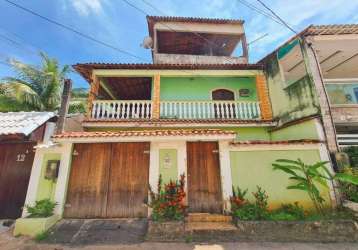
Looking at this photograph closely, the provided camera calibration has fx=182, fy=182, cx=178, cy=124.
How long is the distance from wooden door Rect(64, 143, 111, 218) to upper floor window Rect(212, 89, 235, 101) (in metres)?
6.37

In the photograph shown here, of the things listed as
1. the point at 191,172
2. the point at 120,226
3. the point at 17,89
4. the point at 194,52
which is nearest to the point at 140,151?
the point at 191,172

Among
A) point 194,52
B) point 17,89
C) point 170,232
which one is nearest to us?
point 170,232

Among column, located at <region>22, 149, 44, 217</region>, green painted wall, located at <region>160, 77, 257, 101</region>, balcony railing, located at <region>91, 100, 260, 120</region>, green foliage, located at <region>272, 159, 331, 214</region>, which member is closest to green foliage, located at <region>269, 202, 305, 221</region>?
green foliage, located at <region>272, 159, 331, 214</region>

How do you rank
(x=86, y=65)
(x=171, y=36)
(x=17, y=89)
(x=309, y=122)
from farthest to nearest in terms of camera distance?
(x=171, y=36)
(x=17, y=89)
(x=86, y=65)
(x=309, y=122)

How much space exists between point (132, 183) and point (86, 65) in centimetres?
644

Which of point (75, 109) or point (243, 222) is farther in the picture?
point (75, 109)

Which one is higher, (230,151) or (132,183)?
(230,151)

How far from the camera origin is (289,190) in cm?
553

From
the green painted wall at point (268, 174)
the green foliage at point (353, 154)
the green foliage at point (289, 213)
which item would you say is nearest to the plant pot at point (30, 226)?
the green painted wall at point (268, 174)

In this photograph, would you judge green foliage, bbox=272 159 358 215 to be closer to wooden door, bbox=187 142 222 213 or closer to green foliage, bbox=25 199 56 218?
wooden door, bbox=187 142 222 213

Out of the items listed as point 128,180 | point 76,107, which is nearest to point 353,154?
point 128,180

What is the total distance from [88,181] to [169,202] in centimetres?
277

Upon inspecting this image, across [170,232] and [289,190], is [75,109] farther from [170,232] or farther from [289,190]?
[289,190]

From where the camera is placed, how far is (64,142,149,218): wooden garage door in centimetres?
561
